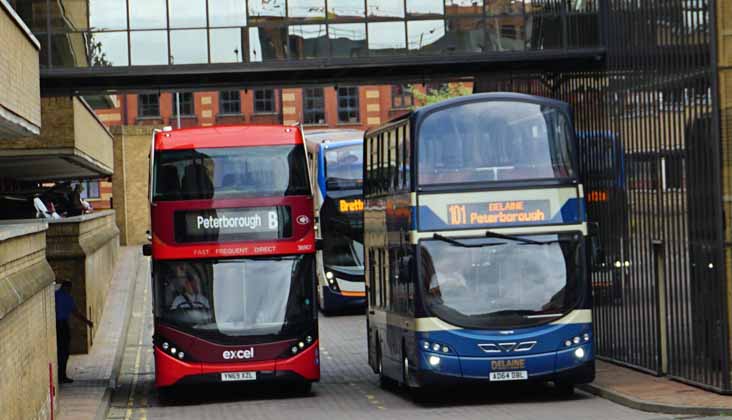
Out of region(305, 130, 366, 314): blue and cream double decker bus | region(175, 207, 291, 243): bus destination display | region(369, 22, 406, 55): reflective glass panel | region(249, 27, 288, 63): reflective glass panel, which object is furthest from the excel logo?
region(305, 130, 366, 314): blue and cream double decker bus

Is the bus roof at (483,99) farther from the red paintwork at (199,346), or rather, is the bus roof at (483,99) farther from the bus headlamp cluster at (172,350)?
the bus headlamp cluster at (172,350)

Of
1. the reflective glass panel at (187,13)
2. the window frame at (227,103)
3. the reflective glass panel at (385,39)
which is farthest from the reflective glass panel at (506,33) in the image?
the window frame at (227,103)

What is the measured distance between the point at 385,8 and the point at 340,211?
1336 cm

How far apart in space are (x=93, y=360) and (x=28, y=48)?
11.9 metres

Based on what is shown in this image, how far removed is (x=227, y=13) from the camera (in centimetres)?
2611

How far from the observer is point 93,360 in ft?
102

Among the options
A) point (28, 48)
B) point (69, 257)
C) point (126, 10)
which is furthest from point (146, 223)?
point (28, 48)

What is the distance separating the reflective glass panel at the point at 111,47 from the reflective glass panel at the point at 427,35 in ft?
15.6

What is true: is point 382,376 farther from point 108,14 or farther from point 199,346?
point 108,14

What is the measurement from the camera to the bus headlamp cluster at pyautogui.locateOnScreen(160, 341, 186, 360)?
23.4 meters

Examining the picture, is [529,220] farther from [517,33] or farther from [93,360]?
[93,360]

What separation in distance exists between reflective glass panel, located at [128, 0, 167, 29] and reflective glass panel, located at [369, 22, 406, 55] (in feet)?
11.4

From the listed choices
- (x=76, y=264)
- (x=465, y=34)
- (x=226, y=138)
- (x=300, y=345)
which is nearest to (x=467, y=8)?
(x=465, y=34)

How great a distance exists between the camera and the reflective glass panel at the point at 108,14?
2570cm
